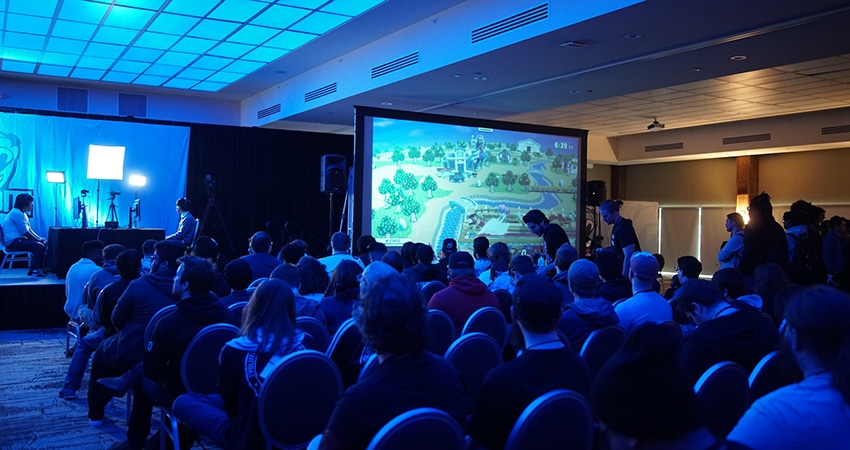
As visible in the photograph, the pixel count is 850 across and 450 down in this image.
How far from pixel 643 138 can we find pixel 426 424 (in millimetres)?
14065

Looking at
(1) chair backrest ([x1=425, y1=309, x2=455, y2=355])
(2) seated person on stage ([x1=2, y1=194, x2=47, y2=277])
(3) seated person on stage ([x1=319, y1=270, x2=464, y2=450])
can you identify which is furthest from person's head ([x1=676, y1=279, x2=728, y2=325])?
(2) seated person on stage ([x1=2, y1=194, x2=47, y2=277])

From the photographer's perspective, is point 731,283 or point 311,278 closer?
point 731,283

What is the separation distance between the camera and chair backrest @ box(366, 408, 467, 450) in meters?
1.48

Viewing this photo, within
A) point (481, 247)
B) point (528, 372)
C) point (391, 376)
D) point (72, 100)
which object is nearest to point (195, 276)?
point (391, 376)

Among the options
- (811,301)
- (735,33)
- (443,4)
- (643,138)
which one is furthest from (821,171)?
(811,301)

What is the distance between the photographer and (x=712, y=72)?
24.5 ft

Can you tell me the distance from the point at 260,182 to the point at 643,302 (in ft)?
35.0

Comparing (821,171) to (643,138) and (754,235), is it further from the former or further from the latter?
(754,235)

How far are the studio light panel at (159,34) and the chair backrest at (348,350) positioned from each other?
5359 mm

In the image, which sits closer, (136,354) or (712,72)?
(136,354)

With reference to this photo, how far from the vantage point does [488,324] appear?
11.9 feet

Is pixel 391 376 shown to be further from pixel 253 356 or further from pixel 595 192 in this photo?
pixel 595 192

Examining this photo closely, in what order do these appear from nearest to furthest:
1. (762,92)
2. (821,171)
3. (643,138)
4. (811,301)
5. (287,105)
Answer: (811,301), (762,92), (287,105), (821,171), (643,138)

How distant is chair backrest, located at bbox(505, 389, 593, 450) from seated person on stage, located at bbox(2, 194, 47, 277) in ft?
29.6
